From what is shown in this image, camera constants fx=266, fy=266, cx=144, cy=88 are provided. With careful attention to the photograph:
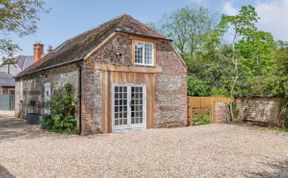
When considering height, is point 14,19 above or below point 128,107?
above

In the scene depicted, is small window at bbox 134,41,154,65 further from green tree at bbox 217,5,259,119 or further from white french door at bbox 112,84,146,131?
green tree at bbox 217,5,259,119

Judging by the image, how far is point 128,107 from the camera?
45.4 feet

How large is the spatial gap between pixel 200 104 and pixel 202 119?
3.27 ft

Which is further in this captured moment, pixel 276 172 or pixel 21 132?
pixel 21 132

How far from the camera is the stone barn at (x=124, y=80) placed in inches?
500

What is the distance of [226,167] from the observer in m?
6.89

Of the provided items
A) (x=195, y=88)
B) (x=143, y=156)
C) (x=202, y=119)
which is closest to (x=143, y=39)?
(x=202, y=119)

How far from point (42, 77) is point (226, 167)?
13.9m

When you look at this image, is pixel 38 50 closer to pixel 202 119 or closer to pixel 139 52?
pixel 139 52

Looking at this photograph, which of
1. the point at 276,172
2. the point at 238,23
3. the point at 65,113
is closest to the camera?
the point at 276,172

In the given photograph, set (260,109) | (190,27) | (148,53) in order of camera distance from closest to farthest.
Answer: (148,53) < (260,109) < (190,27)

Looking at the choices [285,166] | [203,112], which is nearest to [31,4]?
[203,112]

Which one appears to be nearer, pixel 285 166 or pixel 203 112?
pixel 285 166

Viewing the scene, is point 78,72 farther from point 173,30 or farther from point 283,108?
point 173,30
